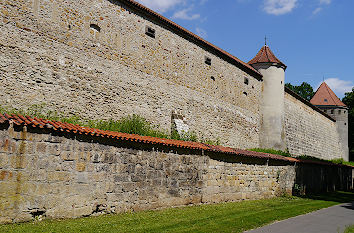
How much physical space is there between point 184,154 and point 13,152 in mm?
5261

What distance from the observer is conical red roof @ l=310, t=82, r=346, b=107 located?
4492cm

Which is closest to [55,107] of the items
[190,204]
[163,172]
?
[163,172]

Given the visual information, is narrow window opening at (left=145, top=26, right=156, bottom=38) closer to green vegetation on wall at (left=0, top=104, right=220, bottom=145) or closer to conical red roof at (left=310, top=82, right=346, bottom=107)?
green vegetation on wall at (left=0, top=104, right=220, bottom=145)

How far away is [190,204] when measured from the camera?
10.2m

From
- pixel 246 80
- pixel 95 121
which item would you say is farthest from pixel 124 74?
pixel 246 80

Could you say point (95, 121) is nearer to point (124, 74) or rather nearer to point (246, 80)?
point (124, 74)

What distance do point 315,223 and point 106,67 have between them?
→ 34.2 ft

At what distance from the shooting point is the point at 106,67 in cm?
1434

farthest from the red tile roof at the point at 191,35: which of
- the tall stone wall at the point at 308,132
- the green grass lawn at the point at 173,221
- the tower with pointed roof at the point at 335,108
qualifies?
the tower with pointed roof at the point at 335,108

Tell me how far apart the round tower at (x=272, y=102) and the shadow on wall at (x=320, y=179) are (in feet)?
14.3

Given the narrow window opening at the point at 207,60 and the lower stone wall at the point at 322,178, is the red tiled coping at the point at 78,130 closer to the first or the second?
the lower stone wall at the point at 322,178

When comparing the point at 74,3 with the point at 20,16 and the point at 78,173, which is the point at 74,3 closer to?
the point at 20,16

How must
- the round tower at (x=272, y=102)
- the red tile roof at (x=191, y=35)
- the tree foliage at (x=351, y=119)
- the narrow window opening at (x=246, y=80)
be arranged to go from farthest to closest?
1. the tree foliage at (x=351, y=119)
2. the round tower at (x=272, y=102)
3. the narrow window opening at (x=246, y=80)
4. the red tile roof at (x=191, y=35)

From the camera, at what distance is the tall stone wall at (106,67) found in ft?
38.1
